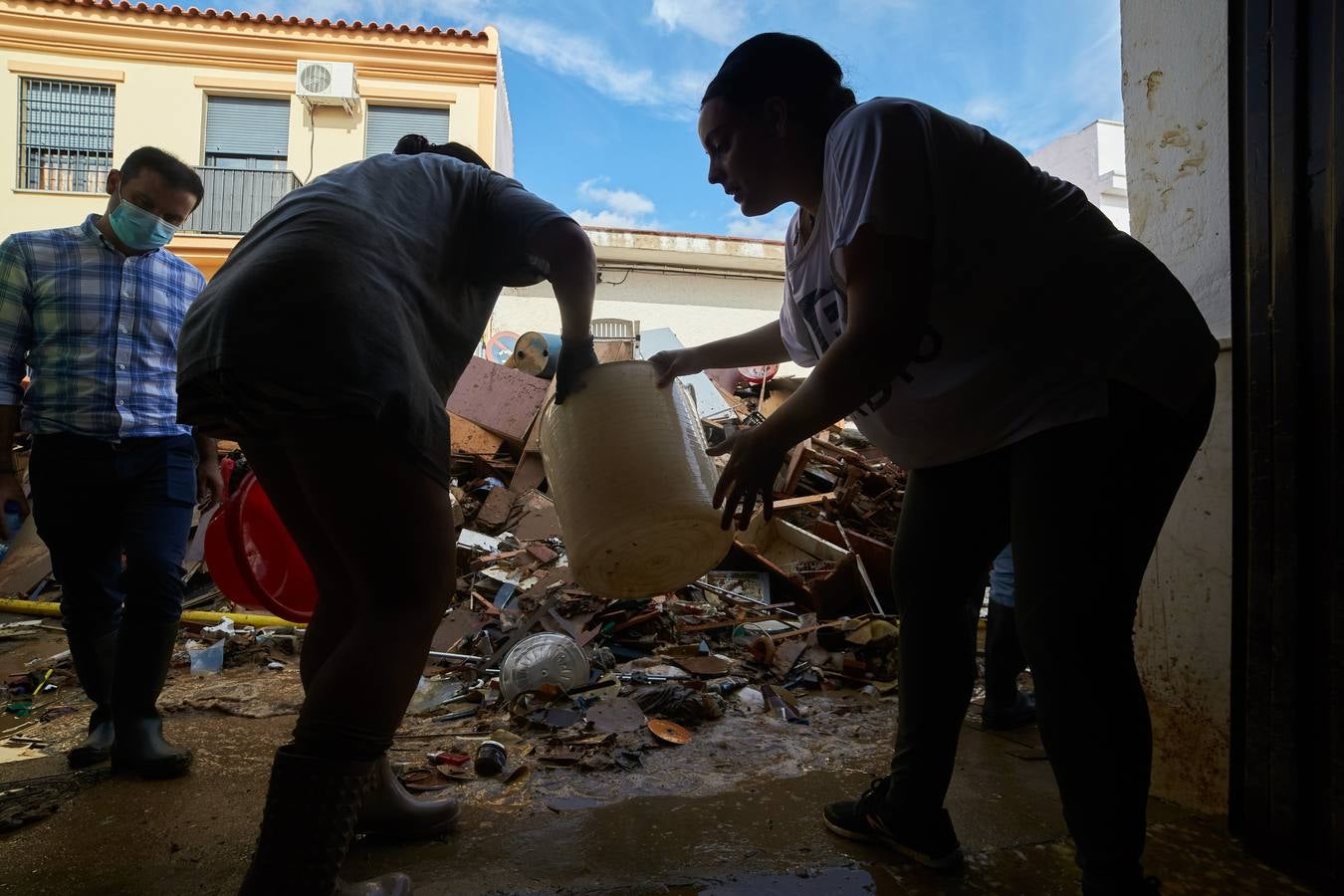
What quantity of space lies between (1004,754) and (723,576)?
10.0ft

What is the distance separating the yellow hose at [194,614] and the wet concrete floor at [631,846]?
2660 millimetres

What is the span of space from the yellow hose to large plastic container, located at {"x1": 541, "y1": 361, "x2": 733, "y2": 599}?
10.8 ft

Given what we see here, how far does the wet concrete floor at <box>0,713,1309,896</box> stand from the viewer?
1464 millimetres

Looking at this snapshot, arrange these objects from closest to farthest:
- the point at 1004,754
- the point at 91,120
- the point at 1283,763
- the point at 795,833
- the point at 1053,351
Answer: the point at 1053,351 < the point at 1283,763 < the point at 795,833 < the point at 1004,754 < the point at 91,120

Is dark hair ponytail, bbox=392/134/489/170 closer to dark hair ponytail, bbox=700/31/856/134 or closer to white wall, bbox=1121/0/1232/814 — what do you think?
dark hair ponytail, bbox=700/31/856/134

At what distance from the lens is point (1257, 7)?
1562 mm

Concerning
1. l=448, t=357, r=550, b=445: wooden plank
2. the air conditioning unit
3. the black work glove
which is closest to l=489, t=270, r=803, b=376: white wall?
the air conditioning unit

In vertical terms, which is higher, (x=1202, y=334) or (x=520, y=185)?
(x=520, y=185)

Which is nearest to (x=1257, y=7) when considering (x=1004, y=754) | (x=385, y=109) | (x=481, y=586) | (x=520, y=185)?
(x=520, y=185)

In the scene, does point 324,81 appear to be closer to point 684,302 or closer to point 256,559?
point 684,302

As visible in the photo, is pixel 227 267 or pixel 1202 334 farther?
pixel 227 267

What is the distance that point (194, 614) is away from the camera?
4.51 metres

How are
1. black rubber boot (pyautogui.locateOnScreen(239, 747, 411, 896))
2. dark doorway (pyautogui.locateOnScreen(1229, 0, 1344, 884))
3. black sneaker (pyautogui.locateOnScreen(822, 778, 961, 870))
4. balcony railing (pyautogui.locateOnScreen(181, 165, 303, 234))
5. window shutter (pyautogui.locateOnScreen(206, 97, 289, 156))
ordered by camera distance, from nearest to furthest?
black rubber boot (pyautogui.locateOnScreen(239, 747, 411, 896))
dark doorway (pyautogui.locateOnScreen(1229, 0, 1344, 884))
black sneaker (pyautogui.locateOnScreen(822, 778, 961, 870))
balcony railing (pyautogui.locateOnScreen(181, 165, 303, 234))
window shutter (pyautogui.locateOnScreen(206, 97, 289, 156))

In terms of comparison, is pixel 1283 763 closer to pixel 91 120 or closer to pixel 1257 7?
pixel 1257 7
